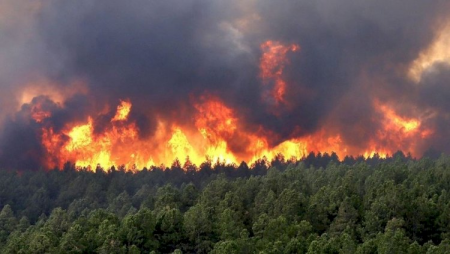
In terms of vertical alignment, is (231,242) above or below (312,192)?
below

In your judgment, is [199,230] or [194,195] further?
[194,195]

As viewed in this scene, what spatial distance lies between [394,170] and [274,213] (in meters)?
59.6

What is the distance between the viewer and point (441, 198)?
500ft

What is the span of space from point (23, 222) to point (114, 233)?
75.8m

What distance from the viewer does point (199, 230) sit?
5384 inches

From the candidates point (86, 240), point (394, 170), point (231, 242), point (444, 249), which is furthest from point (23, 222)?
point (444, 249)

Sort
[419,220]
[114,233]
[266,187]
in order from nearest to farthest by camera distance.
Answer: [114,233] → [419,220] → [266,187]

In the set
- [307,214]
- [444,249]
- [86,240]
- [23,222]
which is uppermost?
[23,222]

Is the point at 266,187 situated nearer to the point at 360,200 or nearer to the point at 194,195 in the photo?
the point at 194,195

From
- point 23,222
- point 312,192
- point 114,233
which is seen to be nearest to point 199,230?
point 114,233

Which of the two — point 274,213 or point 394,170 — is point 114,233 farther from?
point 394,170

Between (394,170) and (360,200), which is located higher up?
(394,170)

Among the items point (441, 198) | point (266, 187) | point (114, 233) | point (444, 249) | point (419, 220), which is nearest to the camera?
point (444, 249)

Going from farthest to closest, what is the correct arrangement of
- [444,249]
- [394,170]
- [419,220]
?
[394,170], [419,220], [444,249]
